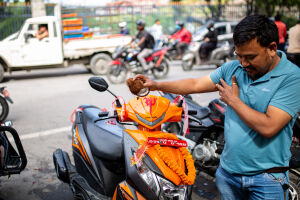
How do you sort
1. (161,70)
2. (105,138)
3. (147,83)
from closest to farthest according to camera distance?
(147,83) → (105,138) → (161,70)

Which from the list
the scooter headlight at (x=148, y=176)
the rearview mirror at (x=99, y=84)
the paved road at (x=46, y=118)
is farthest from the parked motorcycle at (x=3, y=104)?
the scooter headlight at (x=148, y=176)

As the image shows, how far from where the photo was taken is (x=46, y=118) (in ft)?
20.9

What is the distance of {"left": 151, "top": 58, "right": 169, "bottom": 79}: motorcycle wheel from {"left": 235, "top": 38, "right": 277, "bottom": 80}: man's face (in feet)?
28.1

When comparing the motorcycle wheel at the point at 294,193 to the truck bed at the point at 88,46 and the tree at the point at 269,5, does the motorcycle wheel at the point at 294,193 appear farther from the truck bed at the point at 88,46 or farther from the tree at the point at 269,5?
the tree at the point at 269,5

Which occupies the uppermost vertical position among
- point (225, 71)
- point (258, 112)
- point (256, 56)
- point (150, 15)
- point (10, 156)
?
point (150, 15)

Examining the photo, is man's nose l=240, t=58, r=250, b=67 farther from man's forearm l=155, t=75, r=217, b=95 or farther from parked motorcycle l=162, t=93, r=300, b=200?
parked motorcycle l=162, t=93, r=300, b=200

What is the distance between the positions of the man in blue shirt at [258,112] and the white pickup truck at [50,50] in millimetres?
9732

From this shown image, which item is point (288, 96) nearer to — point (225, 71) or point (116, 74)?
point (225, 71)

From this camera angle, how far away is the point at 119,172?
294 cm

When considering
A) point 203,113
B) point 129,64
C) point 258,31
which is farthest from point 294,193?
point 129,64

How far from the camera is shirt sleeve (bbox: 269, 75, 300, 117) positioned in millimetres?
1712

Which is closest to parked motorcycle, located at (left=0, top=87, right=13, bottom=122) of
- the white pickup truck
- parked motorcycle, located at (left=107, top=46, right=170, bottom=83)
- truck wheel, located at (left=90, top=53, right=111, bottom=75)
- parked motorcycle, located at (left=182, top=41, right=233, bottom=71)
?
parked motorcycle, located at (left=107, top=46, right=170, bottom=83)

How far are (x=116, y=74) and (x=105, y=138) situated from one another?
6.68 m

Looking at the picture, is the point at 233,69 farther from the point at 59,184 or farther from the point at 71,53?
the point at 71,53
